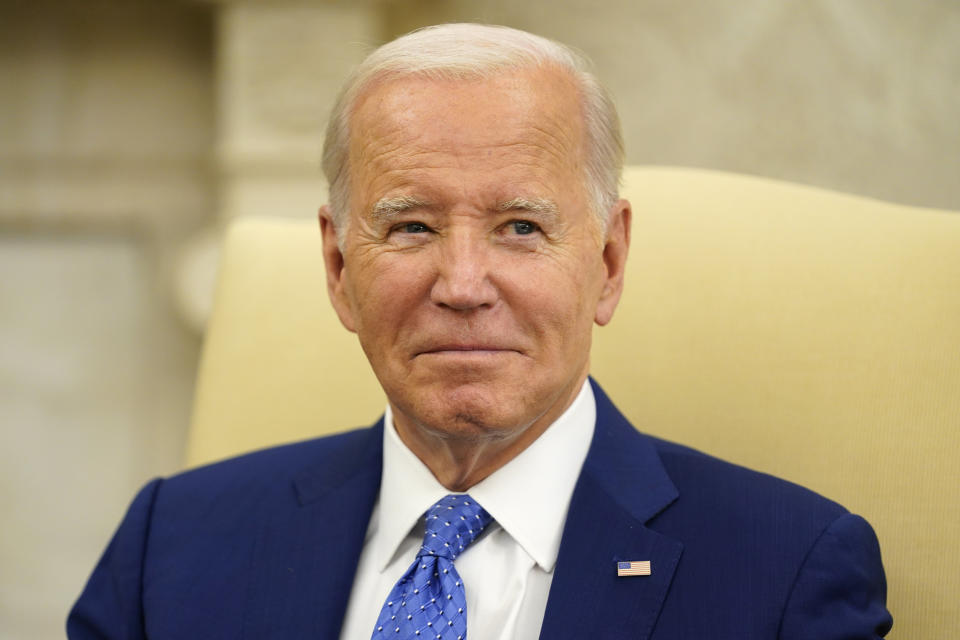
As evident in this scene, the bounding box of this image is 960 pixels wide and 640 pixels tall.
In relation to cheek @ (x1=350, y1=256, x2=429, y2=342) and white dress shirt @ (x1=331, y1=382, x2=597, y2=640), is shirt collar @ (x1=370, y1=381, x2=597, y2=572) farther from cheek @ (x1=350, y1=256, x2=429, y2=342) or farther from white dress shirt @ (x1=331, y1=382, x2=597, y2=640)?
cheek @ (x1=350, y1=256, x2=429, y2=342)

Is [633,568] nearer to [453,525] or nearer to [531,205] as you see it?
[453,525]

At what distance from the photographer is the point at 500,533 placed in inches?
53.8

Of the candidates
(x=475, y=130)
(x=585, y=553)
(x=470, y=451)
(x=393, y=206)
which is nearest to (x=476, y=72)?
(x=475, y=130)

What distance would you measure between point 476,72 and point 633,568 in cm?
62

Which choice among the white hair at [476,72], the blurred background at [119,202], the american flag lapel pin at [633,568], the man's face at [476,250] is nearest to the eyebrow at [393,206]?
the man's face at [476,250]

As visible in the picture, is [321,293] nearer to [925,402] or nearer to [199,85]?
[925,402]

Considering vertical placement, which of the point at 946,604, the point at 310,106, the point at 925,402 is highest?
the point at 310,106

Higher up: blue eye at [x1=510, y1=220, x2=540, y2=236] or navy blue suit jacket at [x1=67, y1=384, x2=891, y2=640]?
blue eye at [x1=510, y1=220, x2=540, y2=236]

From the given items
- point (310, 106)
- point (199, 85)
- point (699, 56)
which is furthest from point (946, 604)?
point (199, 85)

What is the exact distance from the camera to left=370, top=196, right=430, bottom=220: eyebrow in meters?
1.29

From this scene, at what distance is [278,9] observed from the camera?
335 centimetres

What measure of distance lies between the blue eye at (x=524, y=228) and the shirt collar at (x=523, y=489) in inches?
10.4

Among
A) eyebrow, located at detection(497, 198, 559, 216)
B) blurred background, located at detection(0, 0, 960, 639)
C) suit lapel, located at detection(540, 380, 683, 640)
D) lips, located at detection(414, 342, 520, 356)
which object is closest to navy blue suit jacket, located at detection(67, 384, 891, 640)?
suit lapel, located at detection(540, 380, 683, 640)

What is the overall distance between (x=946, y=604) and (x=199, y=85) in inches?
125
